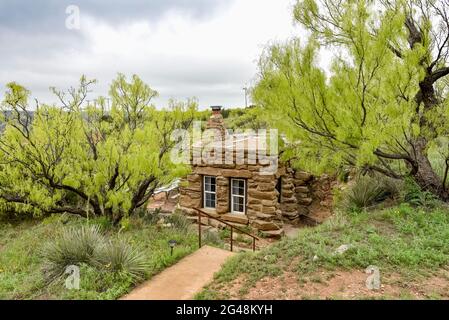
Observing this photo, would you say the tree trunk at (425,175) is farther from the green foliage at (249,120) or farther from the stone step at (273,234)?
the stone step at (273,234)

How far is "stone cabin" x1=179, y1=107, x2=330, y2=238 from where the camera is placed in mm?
10125

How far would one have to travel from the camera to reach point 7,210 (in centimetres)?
945

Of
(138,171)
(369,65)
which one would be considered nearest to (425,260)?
(369,65)

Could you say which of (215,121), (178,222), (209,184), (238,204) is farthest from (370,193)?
(215,121)

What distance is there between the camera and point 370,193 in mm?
8125

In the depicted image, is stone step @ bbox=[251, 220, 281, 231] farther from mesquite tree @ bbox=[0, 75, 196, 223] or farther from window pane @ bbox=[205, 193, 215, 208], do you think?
mesquite tree @ bbox=[0, 75, 196, 223]

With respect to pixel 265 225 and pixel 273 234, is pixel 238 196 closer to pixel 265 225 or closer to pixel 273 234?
pixel 265 225

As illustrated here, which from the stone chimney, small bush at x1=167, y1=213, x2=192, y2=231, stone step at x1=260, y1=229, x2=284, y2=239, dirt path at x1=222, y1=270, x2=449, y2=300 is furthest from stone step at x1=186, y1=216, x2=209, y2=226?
dirt path at x1=222, y1=270, x2=449, y2=300

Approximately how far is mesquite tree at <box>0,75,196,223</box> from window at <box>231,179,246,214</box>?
353 centimetres

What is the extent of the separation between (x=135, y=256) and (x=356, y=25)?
586cm

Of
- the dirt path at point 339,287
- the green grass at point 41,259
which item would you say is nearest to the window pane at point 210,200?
the green grass at point 41,259

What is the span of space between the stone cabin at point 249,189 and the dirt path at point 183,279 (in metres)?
4.01

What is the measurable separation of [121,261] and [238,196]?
6.16 metres
